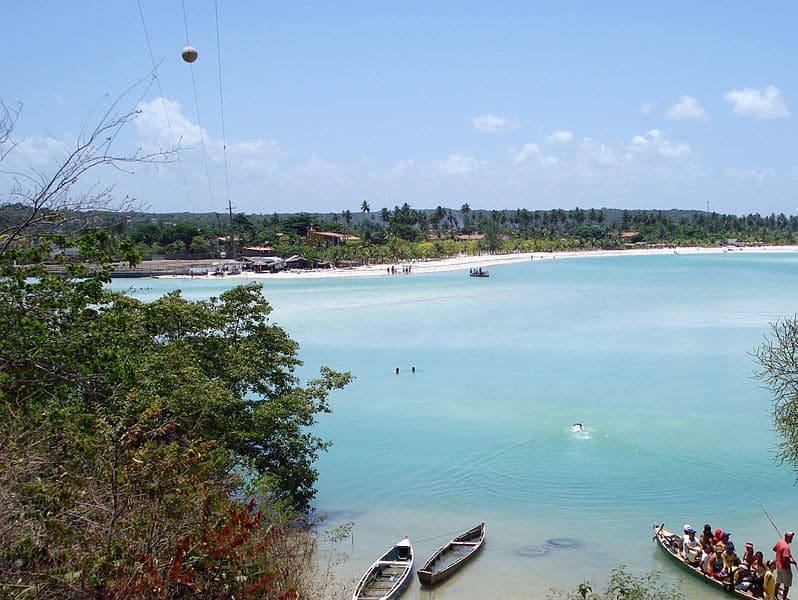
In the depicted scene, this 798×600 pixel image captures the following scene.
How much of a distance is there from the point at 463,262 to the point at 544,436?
9156 centimetres

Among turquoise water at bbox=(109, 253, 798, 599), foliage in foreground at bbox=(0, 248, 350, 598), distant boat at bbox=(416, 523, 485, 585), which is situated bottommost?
turquoise water at bbox=(109, 253, 798, 599)

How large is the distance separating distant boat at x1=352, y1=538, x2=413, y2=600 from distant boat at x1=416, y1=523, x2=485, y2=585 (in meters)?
0.32

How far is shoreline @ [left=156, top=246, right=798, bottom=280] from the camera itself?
302 feet

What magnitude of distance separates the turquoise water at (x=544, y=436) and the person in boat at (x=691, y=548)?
0.39 m

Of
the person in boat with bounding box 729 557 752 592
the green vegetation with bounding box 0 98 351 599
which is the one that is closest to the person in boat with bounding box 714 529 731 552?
the person in boat with bounding box 729 557 752 592

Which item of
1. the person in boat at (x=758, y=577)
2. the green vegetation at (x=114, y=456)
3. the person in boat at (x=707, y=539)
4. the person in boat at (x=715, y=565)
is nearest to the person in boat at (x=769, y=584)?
the person in boat at (x=758, y=577)

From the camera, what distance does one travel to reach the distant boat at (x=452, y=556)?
13.4m

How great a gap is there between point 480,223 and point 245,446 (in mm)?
166825

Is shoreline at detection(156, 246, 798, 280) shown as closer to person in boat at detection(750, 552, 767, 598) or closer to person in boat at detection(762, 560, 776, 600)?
person in boat at detection(750, 552, 767, 598)

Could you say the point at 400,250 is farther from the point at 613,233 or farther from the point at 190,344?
the point at 190,344

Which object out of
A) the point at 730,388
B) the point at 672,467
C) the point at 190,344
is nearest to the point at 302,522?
the point at 190,344

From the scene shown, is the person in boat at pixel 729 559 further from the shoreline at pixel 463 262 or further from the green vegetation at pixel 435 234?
the shoreline at pixel 463 262

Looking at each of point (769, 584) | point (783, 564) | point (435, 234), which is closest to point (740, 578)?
point (769, 584)

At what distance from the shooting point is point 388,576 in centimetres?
1331
